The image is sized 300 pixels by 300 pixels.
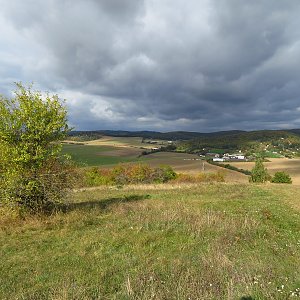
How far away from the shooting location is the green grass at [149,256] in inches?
295

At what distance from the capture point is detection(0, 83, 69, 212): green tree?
15.5 m

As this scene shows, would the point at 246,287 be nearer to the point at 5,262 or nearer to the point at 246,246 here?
the point at 246,246

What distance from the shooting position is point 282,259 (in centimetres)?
1004

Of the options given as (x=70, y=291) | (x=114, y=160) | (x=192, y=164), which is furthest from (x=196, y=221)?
(x=114, y=160)

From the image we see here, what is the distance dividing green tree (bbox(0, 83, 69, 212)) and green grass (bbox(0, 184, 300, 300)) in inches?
56.1

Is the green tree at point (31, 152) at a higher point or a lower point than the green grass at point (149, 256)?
higher

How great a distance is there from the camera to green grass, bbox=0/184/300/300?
7492mm

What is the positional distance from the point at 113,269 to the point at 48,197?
8711mm

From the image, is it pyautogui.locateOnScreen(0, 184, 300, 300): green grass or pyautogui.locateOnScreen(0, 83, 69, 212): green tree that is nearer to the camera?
pyautogui.locateOnScreen(0, 184, 300, 300): green grass

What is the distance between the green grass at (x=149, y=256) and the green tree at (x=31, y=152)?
4.67 ft

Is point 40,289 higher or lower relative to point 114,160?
higher

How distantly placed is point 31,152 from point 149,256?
935 centimetres

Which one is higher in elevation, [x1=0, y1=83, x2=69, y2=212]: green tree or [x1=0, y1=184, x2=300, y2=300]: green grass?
[x1=0, y1=83, x2=69, y2=212]: green tree

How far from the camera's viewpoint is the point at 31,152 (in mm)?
16109
